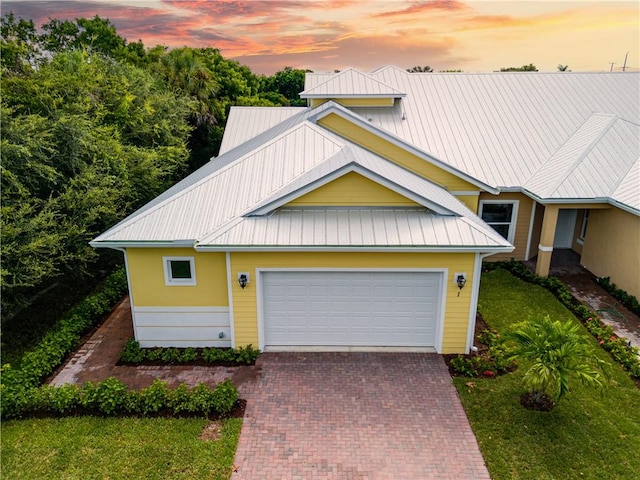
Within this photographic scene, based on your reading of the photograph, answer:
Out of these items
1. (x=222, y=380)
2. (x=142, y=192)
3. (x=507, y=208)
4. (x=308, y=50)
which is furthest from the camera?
(x=308, y=50)

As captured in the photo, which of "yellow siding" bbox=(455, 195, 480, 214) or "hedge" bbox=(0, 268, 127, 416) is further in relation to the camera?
"yellow siding" bbox=(455, 195, 480, 214)

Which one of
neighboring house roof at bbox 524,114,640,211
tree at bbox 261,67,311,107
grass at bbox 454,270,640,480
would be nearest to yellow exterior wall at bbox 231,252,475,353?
grass at bbox 454,270,640,480

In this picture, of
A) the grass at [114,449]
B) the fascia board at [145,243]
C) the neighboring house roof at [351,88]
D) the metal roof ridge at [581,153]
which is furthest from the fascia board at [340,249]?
the neighboring house roof at [351,88]

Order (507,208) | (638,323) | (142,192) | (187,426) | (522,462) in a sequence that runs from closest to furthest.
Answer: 1. (522,462)
2. (187,426)
3. (638,323)
4. (507,208)
5. (142,192)

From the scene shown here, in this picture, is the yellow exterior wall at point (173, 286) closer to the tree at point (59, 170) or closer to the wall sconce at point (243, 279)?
the wall sconce at point (243, 279)

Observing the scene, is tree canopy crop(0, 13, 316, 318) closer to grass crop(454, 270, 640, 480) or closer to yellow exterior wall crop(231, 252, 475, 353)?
yellow exterior wall crop(231, 252, 475, 353)

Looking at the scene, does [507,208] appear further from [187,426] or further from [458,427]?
[187,426]

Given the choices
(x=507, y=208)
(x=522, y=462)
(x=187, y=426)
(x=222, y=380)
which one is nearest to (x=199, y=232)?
(x=222, y=380)
